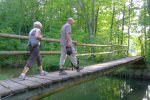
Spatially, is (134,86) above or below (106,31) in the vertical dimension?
below

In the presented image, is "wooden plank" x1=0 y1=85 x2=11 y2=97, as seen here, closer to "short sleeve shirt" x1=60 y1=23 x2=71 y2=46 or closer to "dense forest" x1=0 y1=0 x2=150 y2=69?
"short sleeve shirt" x1=60 y1=23 x2=71 y2=46

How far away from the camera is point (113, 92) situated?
14.9 metres

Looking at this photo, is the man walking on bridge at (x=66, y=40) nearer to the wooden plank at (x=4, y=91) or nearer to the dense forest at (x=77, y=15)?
the wooden plank at (x=4, y=91)

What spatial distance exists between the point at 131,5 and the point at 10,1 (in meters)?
15.9

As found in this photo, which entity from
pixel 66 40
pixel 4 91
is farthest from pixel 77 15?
pixel 4 91

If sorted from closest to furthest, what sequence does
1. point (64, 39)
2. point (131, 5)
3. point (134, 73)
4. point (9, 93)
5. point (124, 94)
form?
point (9, 93) < point (64, 39) < point (124, 94) < point (134, 73) < point (131, 5)

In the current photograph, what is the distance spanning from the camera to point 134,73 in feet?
61.8

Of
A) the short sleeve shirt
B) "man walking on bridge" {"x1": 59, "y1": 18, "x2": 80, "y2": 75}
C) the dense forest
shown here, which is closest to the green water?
"man walking on bridge" {"x1": 59, "y1": 18, "x2": 80, "y2": 75}

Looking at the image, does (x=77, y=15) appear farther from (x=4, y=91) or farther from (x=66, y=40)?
(x=4, y=91)

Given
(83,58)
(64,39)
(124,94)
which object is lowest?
(124,94)

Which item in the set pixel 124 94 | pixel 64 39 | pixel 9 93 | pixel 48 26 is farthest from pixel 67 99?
pixel 48 26

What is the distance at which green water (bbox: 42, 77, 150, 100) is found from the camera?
1283 cm

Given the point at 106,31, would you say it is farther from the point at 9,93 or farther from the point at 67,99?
the point at 9,93

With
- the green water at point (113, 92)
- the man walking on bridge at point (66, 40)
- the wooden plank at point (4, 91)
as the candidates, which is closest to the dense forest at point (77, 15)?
the green water at point (113, 92)
